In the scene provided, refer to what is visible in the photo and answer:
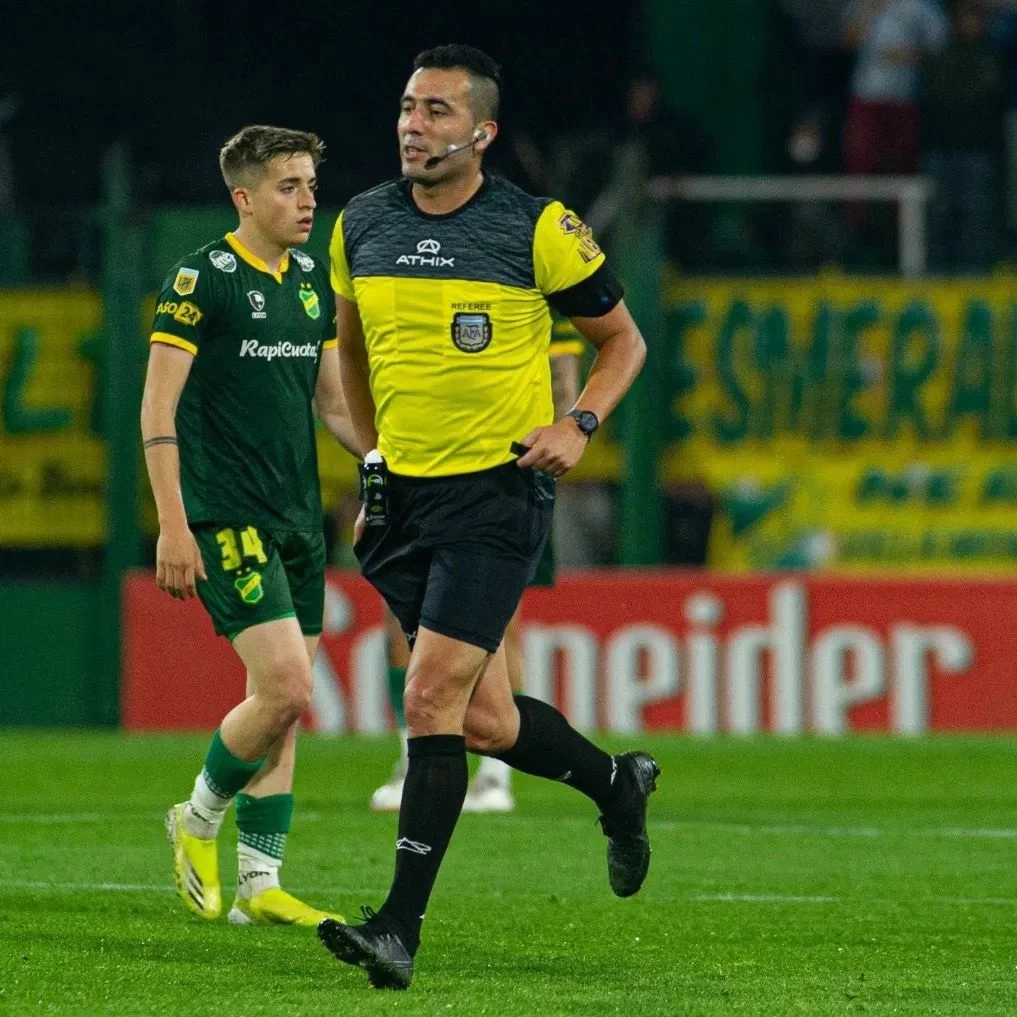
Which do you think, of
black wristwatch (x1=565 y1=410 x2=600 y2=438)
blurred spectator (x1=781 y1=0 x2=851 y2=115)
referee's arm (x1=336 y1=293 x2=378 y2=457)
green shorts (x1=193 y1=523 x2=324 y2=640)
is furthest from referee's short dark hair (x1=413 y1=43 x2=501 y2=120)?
blurred spectator (x1=781 y1=0 x2=851 y2=115)

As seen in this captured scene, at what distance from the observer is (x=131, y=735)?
1423 centimetres

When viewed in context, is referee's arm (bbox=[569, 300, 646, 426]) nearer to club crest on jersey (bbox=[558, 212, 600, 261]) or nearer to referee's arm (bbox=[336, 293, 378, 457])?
club crest on jersey (bbox=[558, 212, 600, 261])

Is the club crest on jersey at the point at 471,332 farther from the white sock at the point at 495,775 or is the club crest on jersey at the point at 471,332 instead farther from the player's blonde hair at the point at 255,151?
the white sock at the point at 495,775

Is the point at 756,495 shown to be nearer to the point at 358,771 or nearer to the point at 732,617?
the point at 732,617

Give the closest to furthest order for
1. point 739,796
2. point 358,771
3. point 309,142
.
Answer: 1. point 309,142
2. point 739,796
3. point 358,771

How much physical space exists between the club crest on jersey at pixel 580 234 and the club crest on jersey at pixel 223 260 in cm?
115

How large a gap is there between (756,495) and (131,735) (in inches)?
149

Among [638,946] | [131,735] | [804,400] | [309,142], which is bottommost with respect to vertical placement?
[131,735]

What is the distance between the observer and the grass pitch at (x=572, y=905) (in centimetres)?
559

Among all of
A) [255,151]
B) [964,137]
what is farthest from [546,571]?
[964,137]

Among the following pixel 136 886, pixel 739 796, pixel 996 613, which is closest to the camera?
pixel 136 886

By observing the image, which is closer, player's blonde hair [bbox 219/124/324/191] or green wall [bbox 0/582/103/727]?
player's blonde hair [bbox 219/124/324/191]

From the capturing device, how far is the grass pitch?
5.59m

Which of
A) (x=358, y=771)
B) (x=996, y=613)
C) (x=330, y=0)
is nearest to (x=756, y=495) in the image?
(x=996, y=613)
